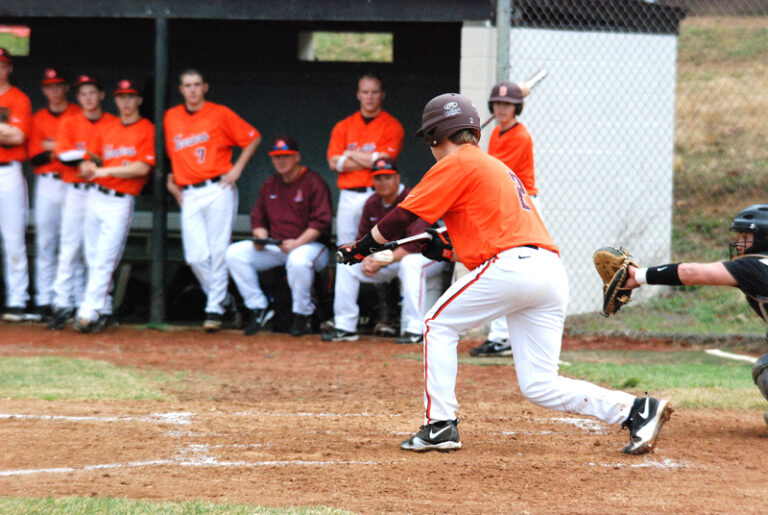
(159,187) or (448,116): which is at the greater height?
(448,116)

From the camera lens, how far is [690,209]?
11508 mm

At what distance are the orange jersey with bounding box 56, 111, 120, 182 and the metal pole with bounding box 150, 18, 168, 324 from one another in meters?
0.43

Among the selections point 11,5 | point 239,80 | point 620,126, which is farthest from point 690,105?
point 11,5

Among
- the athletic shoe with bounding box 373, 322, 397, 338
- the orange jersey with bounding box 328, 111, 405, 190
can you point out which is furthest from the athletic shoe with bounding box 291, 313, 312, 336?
the orange jersey with bounding box 328, 111, 405, 190

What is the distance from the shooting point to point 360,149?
27.6 ft

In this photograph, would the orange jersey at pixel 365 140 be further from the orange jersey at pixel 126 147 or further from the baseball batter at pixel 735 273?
the baseball batter at pixel 735 273

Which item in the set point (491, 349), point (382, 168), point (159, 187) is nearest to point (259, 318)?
point (159, 187)

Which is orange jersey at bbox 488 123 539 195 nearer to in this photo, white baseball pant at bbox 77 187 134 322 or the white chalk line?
the white chalk line

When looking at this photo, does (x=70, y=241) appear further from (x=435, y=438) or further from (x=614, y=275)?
(x=614, y=275)

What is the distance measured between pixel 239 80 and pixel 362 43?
787 cm

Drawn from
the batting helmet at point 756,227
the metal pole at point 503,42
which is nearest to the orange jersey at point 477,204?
the batting helmet at point 756,227

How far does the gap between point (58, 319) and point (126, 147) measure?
170 centimetres

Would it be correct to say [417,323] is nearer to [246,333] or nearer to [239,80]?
[246,333]

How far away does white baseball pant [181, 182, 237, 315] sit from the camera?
834 cm
